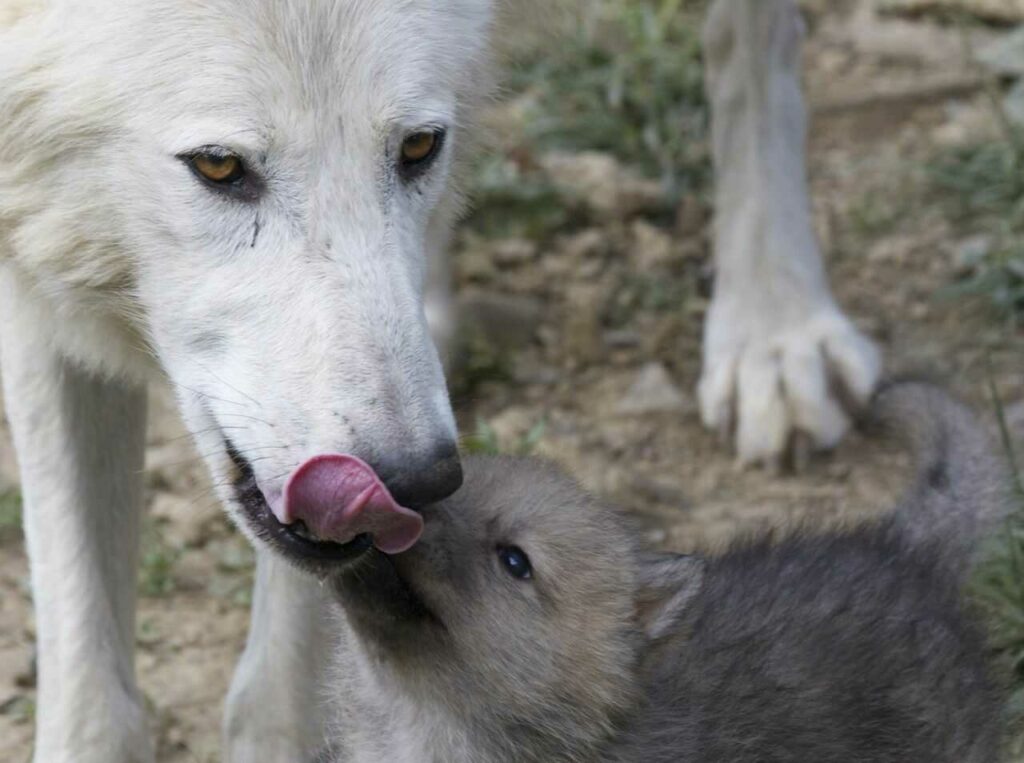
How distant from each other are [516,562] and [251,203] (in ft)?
2.57

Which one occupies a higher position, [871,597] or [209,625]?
[871,597]

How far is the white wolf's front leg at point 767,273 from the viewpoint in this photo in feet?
16.7

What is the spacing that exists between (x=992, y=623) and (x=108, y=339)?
2.05m

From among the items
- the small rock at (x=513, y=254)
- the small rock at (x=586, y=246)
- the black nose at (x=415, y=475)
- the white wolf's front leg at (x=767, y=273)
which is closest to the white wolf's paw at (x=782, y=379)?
the white wolf's front leg at (x=767, y=273)

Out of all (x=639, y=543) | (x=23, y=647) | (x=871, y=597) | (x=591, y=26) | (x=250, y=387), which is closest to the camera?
(x=250, y=387)

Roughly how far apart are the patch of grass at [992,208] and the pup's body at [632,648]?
1991 millimetres

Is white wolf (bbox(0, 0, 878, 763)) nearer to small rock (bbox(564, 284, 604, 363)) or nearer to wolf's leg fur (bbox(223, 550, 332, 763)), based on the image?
wolf's leg fur (bbox(223, 550, 332, 763))

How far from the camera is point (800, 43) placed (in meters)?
5.52

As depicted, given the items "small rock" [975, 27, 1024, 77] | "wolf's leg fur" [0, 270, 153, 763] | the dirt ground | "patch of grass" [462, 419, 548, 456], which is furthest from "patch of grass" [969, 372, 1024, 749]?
"small rock" [975, 27, 1024, 77]

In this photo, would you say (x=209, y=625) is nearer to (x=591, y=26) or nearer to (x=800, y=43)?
(x=800, y=43)

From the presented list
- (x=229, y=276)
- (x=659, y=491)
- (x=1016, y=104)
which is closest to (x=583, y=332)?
(x=659, y=491)

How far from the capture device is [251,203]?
296 cm

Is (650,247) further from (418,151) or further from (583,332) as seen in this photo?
(418,151)

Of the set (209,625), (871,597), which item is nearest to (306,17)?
(871,597)
